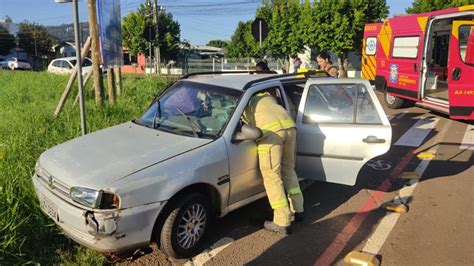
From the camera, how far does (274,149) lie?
4.11m

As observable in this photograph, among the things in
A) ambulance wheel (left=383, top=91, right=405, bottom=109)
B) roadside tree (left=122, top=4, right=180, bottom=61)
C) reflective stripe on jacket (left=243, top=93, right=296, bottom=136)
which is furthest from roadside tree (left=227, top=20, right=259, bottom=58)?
reflective stripe on jacket (left=243, top=93, right=296, bottom=136)

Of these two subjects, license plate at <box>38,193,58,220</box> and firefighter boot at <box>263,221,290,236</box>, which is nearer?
license plate at <box>38,193,58,220</box>

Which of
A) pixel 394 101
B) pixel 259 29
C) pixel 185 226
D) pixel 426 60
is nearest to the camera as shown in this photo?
pixel 185 226

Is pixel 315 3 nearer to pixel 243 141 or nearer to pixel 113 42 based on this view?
pixel 113 42

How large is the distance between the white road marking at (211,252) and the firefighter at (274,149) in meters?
0.48

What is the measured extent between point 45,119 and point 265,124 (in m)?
4.40

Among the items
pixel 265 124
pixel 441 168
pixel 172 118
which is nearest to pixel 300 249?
pixel 265 124

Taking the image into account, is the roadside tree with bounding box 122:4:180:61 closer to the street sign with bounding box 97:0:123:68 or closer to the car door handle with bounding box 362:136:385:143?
the street sign with bounding box 97:0:123:68

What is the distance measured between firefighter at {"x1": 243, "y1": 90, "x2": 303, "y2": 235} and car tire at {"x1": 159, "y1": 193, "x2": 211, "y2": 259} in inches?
28.6

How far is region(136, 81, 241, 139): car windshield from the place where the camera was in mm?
4145

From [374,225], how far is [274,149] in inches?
58.4

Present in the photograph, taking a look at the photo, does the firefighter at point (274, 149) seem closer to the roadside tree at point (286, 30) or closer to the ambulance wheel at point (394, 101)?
the ambulance wheel at point (394, 101)

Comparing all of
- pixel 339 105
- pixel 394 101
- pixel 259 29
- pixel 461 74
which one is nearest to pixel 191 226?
pixel 339 105

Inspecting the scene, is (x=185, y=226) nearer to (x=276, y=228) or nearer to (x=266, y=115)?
(x=276, y=228)
